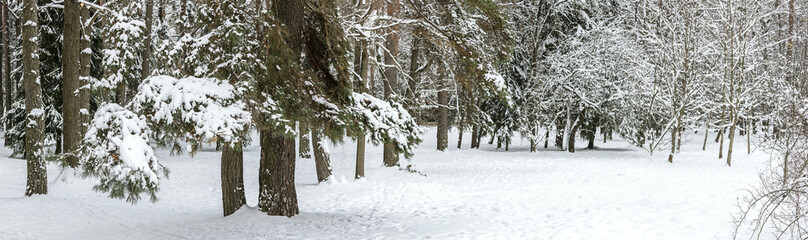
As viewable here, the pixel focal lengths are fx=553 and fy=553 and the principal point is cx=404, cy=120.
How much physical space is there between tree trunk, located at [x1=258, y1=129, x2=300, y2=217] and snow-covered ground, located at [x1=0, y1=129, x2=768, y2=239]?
0.74 ft

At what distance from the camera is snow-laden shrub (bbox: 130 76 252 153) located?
6.63 m

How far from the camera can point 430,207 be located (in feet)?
35.2

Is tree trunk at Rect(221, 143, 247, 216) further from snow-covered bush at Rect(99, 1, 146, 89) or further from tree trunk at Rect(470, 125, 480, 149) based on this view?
tree trunk at Rect(470, 125, 480, 149)

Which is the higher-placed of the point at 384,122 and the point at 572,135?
the point at 384,122

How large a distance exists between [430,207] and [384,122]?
9.93ft

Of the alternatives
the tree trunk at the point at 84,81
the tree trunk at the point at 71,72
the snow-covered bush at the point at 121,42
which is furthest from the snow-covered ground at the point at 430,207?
the snow-covered bush at the point at 121,42

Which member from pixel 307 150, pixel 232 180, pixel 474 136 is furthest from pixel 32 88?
pixel 474 136

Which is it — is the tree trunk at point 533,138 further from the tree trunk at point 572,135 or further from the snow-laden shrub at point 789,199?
the snow-laden shrub at point 789,199

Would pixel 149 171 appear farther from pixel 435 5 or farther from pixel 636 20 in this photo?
pixel 636 20

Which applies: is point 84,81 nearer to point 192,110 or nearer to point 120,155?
point 120,155

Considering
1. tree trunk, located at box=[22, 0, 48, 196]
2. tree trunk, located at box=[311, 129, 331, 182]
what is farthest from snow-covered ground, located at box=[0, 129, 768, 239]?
tree trunk, located at box=[22, 0, 48, 196]

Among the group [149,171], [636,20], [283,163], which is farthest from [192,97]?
[636,20]

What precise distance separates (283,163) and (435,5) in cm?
751

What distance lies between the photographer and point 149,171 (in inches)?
257
